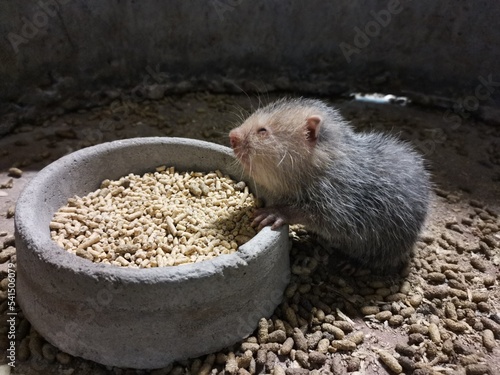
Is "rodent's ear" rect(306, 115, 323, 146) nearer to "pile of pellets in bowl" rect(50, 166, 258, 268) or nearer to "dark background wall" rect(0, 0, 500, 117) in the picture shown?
"pile of pellets in bowl" rect(50, 166, 258, 268)

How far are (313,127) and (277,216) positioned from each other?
65cm

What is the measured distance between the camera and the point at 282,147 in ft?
10.6

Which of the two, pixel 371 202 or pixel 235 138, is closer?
pixel 235 138

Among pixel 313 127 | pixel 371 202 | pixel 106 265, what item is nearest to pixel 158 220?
pixel 106 265

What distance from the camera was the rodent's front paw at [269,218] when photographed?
3090 mm

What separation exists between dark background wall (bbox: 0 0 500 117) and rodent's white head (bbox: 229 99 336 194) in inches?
115

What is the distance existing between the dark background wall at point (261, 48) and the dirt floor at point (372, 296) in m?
0.76

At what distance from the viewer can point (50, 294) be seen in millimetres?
2691

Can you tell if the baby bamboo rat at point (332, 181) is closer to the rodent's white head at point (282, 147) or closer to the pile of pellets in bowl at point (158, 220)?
the rodent's white head at point (282, 147)

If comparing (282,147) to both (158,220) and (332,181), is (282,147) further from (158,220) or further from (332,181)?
(158,220)

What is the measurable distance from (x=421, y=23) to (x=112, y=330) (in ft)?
16.7

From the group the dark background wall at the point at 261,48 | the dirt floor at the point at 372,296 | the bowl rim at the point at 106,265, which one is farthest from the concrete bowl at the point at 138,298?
the dark background wall at the point at 261,48

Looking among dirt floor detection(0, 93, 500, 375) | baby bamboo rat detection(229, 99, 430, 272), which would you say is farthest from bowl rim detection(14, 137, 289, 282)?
dirt floor detection(0, 93, 500, 375)

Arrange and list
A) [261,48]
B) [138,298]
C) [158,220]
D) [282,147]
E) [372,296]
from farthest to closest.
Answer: [261,48], [372,296], [158,220], [282,147], [138,298]
